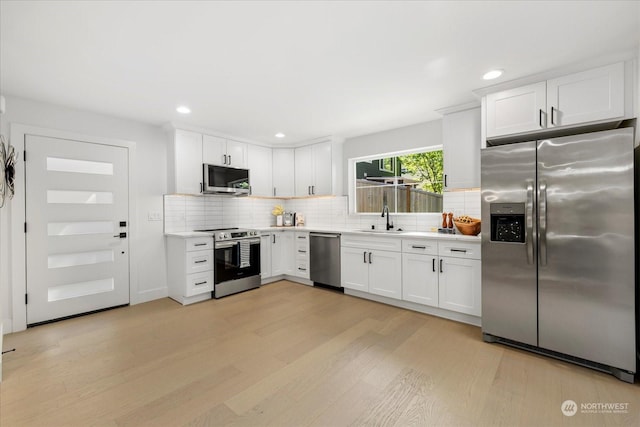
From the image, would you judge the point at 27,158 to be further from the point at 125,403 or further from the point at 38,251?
the point at 125,403

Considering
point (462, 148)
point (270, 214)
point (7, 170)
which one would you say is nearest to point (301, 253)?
point (270, 214)

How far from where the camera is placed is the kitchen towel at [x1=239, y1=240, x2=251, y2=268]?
4312mm

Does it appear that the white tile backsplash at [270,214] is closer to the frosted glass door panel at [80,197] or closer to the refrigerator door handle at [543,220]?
the frosted glass door panel at [80,197]

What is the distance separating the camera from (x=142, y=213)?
3904mm

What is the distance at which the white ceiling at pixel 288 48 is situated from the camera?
175 cm

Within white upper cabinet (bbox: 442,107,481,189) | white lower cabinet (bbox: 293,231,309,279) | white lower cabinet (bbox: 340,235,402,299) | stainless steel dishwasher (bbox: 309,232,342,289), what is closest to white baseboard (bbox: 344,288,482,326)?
white lower cabinet (bbox: 340,235,402,299)

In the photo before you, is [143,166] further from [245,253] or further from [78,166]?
[245,253]

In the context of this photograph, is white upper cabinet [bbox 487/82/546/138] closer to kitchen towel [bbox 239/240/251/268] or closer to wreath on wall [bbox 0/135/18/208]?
kitchen towel [bbox 239/240/251/268]

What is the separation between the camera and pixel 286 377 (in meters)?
2.11

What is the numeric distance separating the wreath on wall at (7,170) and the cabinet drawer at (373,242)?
379 centimetres

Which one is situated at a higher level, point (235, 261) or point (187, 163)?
point (187, 163)

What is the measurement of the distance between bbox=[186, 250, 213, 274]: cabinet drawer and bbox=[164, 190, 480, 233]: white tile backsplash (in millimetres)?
671

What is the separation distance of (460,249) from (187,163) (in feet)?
12.2

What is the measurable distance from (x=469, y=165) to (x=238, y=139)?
3.45 meters
